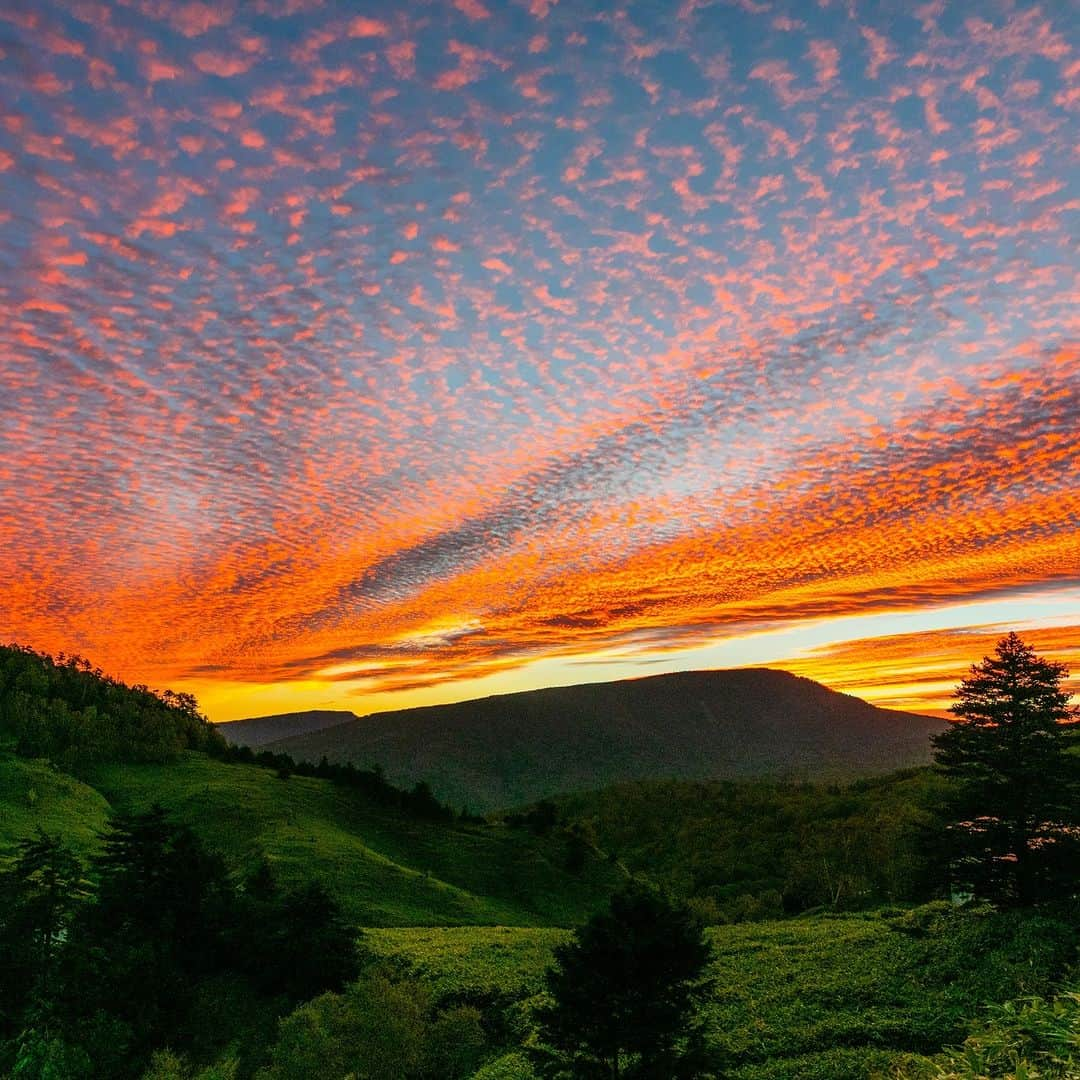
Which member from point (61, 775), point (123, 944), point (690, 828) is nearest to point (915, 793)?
point (690, 828)

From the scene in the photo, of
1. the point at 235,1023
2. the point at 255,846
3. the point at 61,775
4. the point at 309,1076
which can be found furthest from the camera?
the point at 61,775

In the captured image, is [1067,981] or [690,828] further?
[690,828]

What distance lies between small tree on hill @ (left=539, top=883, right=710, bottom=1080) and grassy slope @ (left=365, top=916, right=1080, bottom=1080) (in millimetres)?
2094

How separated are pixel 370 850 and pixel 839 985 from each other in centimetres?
7113

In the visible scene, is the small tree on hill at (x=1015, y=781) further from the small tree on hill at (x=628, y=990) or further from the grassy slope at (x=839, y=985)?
the small tree on hill at (x=628, y=990)

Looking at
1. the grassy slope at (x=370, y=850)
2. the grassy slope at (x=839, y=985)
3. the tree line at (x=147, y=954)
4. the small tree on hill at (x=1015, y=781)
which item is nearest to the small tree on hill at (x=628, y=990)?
the grassy slope at (x=839, y=985)

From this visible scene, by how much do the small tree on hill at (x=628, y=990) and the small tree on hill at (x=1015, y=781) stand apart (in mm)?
26455

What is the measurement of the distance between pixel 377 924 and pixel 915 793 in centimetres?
11122

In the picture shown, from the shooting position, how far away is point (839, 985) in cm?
4012

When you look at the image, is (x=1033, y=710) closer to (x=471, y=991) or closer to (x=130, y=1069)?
(x=471, y=991)

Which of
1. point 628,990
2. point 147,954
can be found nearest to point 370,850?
point 147,954

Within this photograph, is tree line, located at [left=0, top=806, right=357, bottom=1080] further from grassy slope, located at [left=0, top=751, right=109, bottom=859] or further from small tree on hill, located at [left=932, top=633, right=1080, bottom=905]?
small tree on hill, located at [left=932, top=633, right=1080, bottom=905]

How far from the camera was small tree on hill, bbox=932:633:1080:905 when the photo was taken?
138 feet

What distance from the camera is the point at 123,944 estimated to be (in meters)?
53.0
